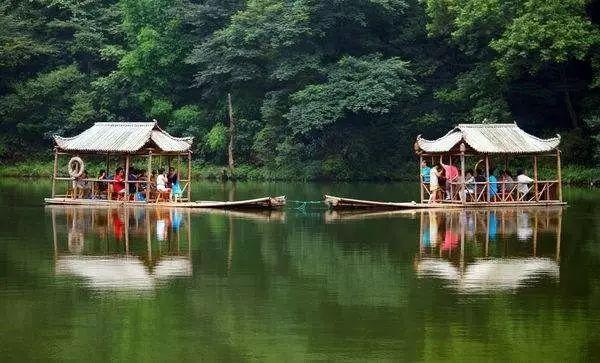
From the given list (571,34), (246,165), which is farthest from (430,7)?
(246,165)

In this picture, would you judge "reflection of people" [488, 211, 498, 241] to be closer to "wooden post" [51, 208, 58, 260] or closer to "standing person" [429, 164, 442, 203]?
"standing person" [429, 164, 442, 203]

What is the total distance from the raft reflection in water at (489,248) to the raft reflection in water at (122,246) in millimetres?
4378

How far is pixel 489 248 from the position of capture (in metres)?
21.9

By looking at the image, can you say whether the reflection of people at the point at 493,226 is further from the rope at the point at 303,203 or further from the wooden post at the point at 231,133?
the wooden post at the point at 231,133

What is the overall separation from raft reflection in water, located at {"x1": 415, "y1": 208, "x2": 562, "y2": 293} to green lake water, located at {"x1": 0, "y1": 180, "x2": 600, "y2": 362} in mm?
47

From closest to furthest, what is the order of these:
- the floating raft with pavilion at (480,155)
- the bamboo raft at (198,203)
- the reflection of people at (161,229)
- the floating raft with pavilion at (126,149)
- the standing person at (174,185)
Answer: the reflection of people at (161,229)
the bamboo raft at (198,203)
the floating raft with pavilion at (480,155)
the floating raft with pavilion at (126,149)
the standing person at (174,185)

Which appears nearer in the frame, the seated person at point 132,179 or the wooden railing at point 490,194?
the wooden railing at point 490,194

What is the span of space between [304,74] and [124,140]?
19.6m

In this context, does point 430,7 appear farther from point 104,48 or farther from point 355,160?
point 104,48

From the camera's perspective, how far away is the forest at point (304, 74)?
45.3 m

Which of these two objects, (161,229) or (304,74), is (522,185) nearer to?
(161,229)

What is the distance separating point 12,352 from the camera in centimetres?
1256

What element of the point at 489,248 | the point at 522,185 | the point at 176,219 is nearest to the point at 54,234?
the point at 176,219

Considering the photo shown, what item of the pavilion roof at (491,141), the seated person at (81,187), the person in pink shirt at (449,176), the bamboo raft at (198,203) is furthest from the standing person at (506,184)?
the seated person at (81,187)
